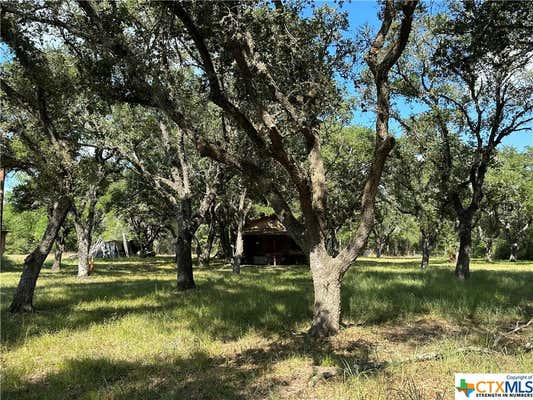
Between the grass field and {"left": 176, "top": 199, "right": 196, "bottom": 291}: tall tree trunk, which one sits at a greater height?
{"left": 176, "top": 199, "right": 196, "bottom": 291}: tall tree trunk

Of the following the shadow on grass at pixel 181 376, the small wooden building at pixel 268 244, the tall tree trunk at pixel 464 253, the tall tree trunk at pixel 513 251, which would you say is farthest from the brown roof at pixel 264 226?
the shadow on grass at pixel 181 376

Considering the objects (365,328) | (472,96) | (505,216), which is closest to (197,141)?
(365,328)

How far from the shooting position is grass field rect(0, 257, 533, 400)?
5410 millimetres

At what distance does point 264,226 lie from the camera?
4084cm

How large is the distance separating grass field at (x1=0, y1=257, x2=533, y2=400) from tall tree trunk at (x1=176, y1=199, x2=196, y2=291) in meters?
2.35

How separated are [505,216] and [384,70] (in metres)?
50.6

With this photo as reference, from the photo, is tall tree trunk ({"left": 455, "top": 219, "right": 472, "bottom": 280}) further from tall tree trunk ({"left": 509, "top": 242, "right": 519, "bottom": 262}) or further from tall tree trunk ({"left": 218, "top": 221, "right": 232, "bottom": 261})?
tall tree trunk ({"left": 509, "top": 242, "right": 519, "bottom": 262})

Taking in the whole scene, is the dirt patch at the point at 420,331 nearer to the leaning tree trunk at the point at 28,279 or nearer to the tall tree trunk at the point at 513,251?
the leaning tree trunk at the point at 28,279

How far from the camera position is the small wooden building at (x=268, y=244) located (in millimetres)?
40750

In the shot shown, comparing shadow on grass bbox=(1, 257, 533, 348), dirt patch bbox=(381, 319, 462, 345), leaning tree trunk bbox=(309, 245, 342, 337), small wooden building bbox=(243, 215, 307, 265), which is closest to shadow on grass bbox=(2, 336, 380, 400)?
leaning tree trunk bbox=(309, 245, 342, 337)

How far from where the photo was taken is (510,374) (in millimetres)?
4508

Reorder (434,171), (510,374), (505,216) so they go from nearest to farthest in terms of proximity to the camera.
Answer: (510,374) → (434,171) → (505,216)

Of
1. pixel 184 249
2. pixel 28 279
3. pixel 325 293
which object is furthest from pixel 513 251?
pixel 28 279

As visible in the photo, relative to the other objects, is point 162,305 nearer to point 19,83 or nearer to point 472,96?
point 19,83
